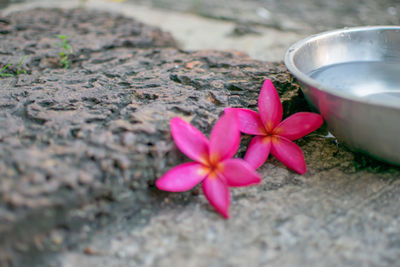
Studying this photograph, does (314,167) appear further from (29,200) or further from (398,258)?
(29,200)

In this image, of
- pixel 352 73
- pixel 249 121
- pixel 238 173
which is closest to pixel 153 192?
pixel 238 173

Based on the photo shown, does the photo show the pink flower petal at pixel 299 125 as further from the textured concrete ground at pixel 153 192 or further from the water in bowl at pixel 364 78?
the water in bowl at pixel 364 78

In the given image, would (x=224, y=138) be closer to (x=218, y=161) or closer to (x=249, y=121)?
(x=218, y=161)

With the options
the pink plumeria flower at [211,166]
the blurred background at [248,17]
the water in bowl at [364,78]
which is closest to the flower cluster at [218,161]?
the pink plumeria flower at [211,166]

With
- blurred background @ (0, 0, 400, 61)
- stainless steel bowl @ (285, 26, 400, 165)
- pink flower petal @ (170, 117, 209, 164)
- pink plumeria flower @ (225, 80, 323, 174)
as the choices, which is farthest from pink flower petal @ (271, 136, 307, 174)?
blurred background @ (0, 0, 400, 61)

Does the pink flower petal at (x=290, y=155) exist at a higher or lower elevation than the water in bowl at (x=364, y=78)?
lower

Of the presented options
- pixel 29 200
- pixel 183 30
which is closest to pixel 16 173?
pixel 29 200
